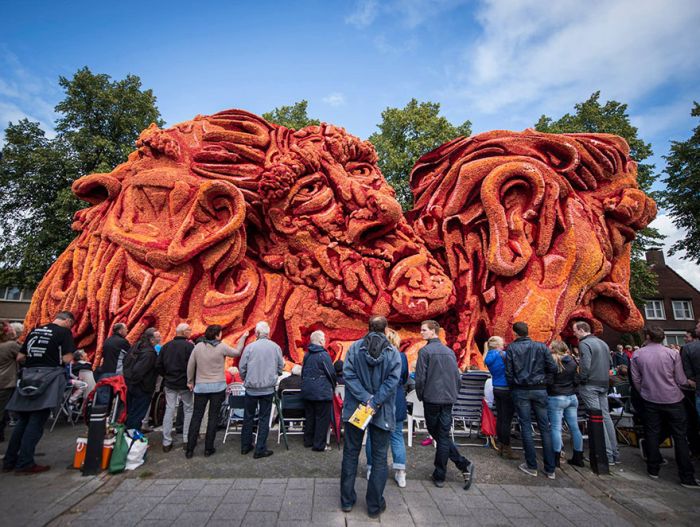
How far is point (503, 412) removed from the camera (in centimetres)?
533

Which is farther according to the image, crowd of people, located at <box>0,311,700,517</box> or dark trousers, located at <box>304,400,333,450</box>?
dark trousers, located at <box>304,400,333,450</box>

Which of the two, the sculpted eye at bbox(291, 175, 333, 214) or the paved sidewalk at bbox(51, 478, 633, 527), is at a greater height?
the sculpted eye at bbox(291, 175, 333, 214)

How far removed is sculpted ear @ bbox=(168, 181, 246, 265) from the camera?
25.6ft

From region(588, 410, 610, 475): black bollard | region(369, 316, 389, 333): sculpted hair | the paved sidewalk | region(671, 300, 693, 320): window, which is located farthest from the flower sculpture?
region(671, 300, 693, 320): window

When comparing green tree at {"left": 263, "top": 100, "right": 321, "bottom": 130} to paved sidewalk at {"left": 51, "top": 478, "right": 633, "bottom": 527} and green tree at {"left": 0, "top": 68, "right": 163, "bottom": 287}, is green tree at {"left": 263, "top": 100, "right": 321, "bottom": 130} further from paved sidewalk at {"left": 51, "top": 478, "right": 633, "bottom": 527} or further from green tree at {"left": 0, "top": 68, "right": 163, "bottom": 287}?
paved sidewalk at {"left": 51, "top": 478, "right": 633, "bottom": 527}

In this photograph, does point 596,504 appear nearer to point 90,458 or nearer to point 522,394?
point 522,394

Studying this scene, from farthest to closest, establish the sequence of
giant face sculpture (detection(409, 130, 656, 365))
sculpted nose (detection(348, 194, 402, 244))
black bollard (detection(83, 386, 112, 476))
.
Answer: sculpted nose (detection(348, 194, 402, 244)) → giant face sculpture (detection(409, 130, 656, 365)) → black bollard (detection(83, 386, 112, 476))

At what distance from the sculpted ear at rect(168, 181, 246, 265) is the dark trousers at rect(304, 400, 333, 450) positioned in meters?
4.12

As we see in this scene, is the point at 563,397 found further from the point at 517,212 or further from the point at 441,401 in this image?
the point at 517,212

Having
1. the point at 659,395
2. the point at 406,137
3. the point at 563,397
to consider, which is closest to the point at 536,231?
the point at 659,395

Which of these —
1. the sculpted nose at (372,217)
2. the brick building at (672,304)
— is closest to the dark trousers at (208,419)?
the sculpted nose at (372,217)

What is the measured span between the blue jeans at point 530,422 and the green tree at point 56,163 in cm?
1634

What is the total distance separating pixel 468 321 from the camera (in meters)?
8.93

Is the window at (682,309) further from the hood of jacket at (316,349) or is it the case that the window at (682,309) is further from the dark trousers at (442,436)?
the hood of jacket at (316,349)
